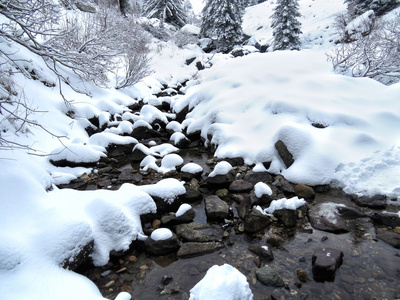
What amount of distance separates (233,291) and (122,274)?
4.77 feet

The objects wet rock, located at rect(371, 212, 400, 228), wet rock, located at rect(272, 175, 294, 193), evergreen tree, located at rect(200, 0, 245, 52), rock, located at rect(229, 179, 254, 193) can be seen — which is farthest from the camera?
evergreen tree, located at rect(200, 0, 245, 52)

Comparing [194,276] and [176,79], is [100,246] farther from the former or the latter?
[176,79]

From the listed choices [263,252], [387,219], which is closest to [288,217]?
[263,252]

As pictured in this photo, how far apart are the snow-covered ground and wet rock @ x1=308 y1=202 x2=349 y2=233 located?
680mm

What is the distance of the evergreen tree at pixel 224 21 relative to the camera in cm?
1875

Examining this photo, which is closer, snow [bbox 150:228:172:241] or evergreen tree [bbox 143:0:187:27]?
snow [bbox 150:228:172:241]

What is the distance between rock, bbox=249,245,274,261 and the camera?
2.77 meters

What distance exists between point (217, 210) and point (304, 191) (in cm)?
160

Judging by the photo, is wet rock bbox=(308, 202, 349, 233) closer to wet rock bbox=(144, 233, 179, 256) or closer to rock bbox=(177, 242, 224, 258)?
rock bbox=(177, 242, 224, 258)

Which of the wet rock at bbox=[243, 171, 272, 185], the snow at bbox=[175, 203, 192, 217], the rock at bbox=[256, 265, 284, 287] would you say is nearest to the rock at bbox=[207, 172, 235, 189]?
the wet rock at bbox=[243, 171, 272, 185]

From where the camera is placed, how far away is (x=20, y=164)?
3100 millimetres

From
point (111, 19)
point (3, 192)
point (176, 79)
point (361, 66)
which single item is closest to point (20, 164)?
point (3, 192)

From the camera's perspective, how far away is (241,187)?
4.23 m

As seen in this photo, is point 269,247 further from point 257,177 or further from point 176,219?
point 257,177
